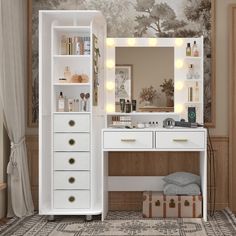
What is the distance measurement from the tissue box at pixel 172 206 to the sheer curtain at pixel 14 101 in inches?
48.3

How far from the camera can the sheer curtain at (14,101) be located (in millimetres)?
4930

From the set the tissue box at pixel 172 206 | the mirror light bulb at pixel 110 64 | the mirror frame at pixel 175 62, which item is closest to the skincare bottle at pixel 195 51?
the mirror frame at pixel 175 62

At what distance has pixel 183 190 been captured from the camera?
5.24m

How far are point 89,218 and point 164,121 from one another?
125 cm

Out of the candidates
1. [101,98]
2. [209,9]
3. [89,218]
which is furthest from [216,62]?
[89,218]

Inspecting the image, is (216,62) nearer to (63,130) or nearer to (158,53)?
(158,53)

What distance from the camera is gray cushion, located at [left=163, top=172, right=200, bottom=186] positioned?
5285mm

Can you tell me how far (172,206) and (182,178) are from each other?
1.00 ft

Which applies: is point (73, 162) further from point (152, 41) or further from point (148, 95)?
point (152, 41)

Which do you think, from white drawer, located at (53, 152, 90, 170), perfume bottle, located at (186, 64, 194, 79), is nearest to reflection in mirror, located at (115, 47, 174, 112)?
perfume bottle, located at (186, 64, 194, 79)

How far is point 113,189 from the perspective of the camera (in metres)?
5.63

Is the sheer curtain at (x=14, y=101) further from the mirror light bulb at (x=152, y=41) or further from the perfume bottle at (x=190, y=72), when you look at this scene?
the perfume bottle at (x=190, y=72)

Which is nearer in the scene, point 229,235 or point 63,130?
point 229,235

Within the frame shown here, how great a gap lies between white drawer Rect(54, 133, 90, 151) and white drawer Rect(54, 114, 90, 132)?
49 mm
